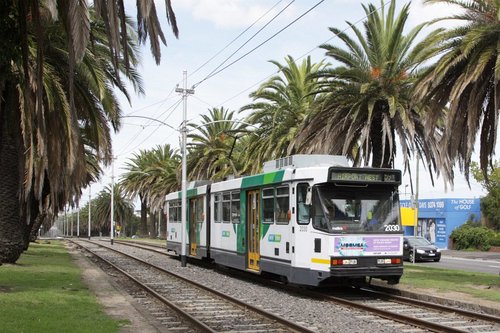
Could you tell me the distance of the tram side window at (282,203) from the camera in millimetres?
15789

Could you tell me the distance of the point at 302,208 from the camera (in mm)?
15102

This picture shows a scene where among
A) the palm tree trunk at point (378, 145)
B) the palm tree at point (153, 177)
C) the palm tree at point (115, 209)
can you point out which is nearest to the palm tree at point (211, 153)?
the palm tree at point (153, 177)

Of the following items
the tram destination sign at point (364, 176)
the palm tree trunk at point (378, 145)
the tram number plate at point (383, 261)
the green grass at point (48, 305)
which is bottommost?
the green grass at point (48, 305)

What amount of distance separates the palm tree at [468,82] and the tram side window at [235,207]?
6.35 metres

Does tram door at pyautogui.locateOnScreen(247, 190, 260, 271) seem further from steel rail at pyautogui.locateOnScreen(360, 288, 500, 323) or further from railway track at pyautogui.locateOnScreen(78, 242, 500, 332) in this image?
steel rail at pyautogui.locateOnScreen(360, 288, 500, 323)

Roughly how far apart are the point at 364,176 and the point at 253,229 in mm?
4517

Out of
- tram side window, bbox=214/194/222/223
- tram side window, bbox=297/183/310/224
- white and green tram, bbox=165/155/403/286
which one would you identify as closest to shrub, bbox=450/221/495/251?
tram side window, bbox=214/194/222/223

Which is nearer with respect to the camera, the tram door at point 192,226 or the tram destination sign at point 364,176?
the tram destination sign at point 364,176

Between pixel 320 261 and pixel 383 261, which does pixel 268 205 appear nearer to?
pixel 320 261

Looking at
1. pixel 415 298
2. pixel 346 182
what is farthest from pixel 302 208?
pixel 415 298

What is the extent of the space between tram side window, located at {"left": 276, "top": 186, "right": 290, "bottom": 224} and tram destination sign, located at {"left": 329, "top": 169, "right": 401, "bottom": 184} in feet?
5.28

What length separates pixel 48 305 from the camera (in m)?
12.4

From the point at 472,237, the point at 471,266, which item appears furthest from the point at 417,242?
the point at 472,237

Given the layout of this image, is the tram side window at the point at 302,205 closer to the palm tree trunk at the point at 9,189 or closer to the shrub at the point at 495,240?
the palm tree trunk at the point at 9,189
